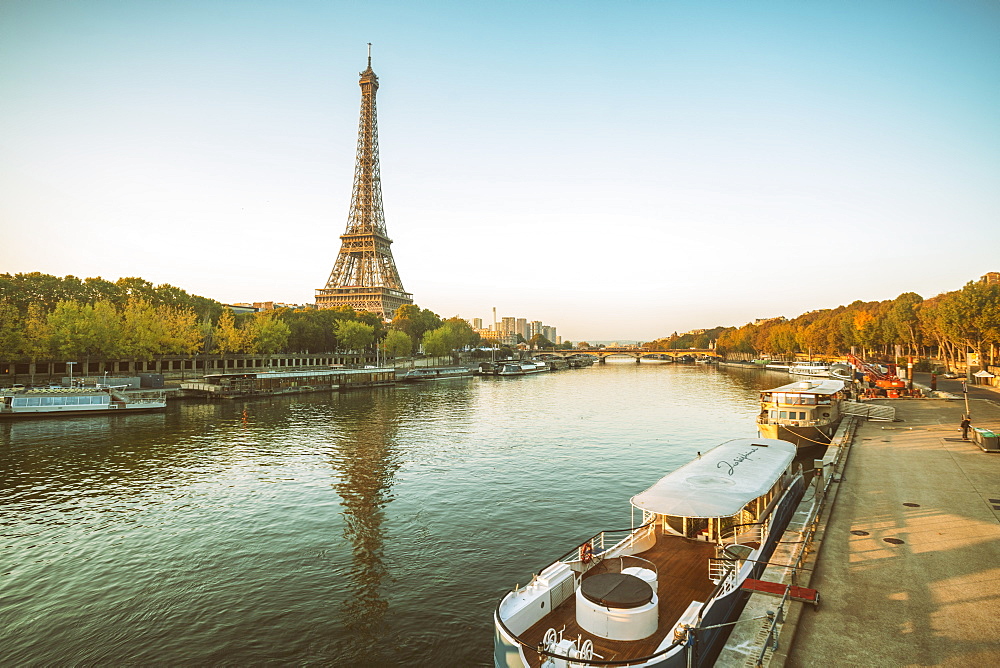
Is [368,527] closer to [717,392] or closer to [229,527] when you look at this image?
[229,527]

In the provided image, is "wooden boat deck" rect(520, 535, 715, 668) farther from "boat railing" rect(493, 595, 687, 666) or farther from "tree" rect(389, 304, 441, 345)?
"tree" rect(389, 304, 441, 345)

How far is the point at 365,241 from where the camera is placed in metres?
187

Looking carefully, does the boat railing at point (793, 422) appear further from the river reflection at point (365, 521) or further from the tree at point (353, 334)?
the tree at point (353, 334)

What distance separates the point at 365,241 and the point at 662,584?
7262 inches

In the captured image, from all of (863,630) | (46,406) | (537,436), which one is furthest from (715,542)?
(46,406)

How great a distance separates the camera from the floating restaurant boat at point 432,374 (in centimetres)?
12896

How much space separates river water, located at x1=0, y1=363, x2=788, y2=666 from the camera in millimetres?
17188

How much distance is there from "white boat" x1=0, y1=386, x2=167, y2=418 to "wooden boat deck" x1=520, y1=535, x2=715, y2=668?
231ft

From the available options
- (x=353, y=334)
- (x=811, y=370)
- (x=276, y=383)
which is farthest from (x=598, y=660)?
(x=353, y=334)

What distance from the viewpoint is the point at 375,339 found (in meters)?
154

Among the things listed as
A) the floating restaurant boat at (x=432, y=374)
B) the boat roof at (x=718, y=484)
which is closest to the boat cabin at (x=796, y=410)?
the boat roof at (x=718, y=484)

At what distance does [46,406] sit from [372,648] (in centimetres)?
6739

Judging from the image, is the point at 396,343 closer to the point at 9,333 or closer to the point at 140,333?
the point at 140,333

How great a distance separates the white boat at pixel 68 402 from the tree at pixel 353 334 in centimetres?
6645
